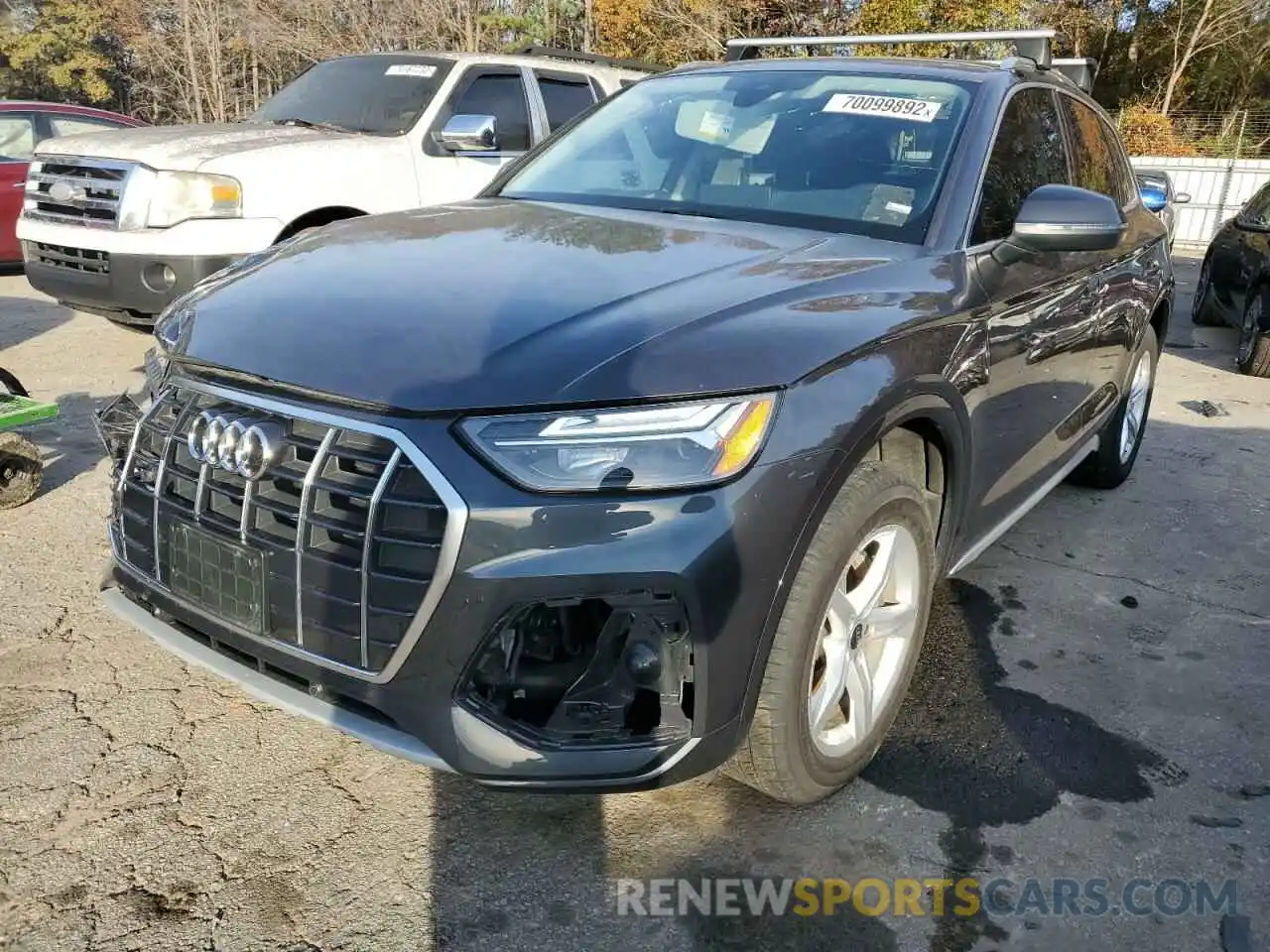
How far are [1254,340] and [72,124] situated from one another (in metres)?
10.5

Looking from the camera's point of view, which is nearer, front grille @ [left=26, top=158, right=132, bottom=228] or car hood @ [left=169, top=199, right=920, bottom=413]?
car hood @ [left=169, top=199, right=920, bottom=413]

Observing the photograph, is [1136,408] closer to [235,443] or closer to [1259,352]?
[1259,352]

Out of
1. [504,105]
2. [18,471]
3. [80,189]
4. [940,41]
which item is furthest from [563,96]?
[18,471]

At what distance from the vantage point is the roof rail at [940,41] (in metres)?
3.66

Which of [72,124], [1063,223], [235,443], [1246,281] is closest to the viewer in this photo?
[235,443]

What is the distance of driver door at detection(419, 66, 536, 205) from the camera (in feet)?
20.4

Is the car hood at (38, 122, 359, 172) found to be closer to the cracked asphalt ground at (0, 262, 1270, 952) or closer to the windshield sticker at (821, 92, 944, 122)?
the cracked asphalt ground at (0, 262, 1270, 952)

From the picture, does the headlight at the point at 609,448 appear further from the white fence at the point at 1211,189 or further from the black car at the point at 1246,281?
the white fence at the point at 1211,189

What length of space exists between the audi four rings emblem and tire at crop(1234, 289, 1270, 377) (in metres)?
7.72

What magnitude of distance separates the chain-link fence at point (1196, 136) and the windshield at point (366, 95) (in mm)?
20213

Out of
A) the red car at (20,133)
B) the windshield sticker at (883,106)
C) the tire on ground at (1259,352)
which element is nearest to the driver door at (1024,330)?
the windshield sticker at (883,106)

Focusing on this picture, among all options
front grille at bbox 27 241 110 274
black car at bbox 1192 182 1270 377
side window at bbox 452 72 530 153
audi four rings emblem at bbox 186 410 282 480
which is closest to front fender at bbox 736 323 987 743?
audi four rings emblem at bbox 186 410 282 480

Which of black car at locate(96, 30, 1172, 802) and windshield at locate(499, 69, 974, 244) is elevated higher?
windshield at locate(499, 69, 974, 244)

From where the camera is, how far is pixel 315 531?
1.92 m
